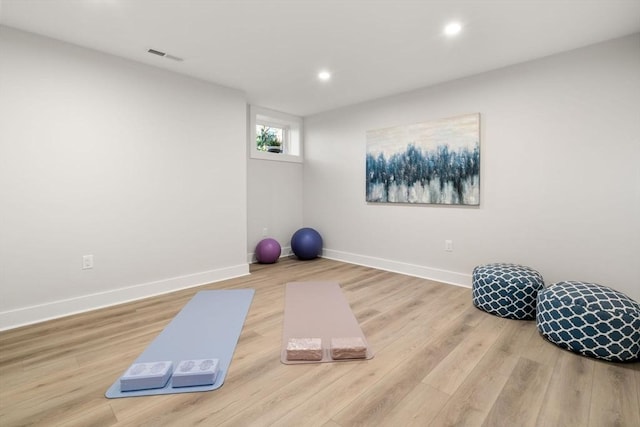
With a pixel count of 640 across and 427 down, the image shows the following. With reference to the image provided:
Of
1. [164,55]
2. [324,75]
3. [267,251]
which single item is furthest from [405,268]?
[164,55]

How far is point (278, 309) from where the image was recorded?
2.81m

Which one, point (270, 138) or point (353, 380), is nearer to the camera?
point (353, 380)

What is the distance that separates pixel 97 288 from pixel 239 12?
287cm

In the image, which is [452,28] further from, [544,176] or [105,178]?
[105,178]

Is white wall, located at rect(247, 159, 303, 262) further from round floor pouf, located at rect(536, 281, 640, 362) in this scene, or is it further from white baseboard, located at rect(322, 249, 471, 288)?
round floor pouf, located at rect(536, 281, 640, 362)

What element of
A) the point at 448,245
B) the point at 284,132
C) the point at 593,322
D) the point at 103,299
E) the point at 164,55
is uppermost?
the point at 164,55

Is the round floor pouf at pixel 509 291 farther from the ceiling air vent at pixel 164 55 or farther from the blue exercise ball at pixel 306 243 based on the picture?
the ceiling air vent at pixel 164 55

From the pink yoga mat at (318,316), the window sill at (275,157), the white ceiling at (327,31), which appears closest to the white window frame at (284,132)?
the window sill at (275,157)

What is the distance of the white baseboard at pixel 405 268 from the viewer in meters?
3.57

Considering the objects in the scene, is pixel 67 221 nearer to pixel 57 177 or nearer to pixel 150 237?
pixel 57 177

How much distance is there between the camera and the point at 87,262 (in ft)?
9.23

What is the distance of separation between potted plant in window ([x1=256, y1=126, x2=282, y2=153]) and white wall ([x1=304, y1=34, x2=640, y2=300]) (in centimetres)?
181

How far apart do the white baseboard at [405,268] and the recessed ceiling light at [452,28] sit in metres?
2.58

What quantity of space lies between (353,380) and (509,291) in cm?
175
